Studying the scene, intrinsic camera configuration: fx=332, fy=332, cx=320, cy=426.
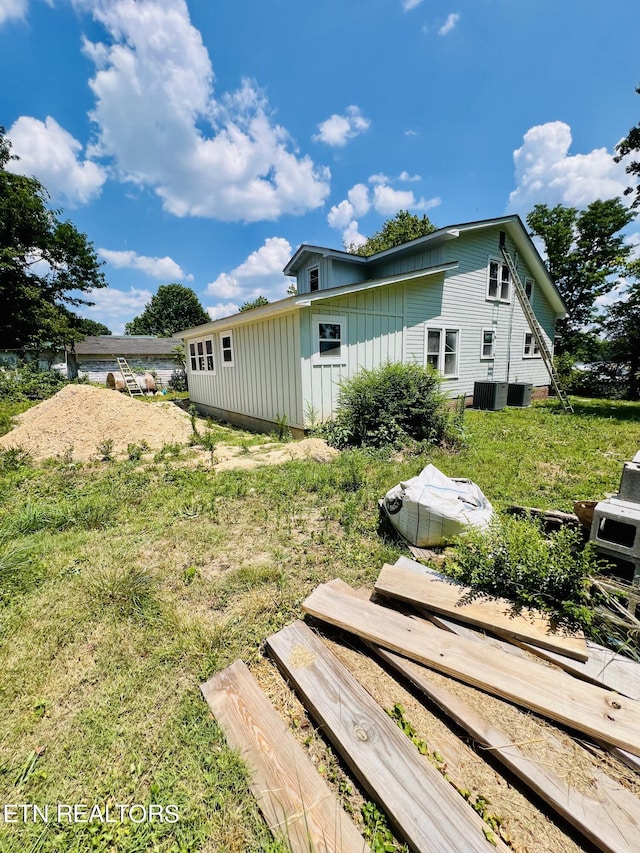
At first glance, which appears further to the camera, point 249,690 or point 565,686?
point 249,690

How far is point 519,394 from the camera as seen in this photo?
1198 centimetres

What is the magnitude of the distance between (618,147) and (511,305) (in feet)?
17.1

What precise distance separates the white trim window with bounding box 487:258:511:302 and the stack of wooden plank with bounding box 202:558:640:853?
13206 millimetres

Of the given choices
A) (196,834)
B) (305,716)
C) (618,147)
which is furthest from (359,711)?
(618,147)

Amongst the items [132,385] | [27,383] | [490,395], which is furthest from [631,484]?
[27,383]

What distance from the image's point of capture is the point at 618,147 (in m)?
10.6

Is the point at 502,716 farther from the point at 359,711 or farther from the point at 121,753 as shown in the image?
the point at 121,753

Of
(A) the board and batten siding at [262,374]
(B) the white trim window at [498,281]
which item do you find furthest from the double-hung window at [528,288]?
(A) the board and batten siding at [262,374]

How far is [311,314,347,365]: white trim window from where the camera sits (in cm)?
743

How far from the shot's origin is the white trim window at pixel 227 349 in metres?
10.1

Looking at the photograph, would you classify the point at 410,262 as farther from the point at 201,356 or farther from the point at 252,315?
the point at 201,356

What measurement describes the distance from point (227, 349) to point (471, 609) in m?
9.77

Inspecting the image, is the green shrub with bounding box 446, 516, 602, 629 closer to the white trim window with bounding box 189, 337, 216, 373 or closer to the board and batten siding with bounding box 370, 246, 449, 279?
the board and batten siding with bounding box 370, 246, 449, 279

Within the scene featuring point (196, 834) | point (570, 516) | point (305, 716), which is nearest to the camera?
point (196, 834)
